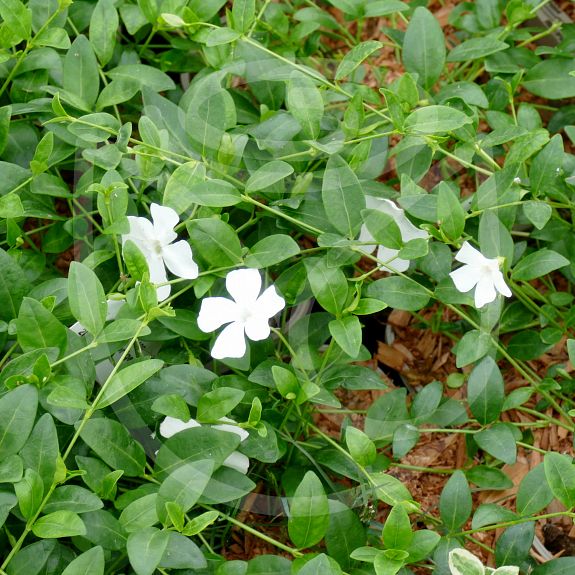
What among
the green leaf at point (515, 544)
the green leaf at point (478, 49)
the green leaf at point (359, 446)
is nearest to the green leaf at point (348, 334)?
the green leaf at point (359, 446)

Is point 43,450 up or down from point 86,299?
down

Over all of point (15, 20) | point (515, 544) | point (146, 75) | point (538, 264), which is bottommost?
point (515, 544)

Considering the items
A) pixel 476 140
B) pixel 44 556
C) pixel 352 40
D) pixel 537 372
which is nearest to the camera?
pixel 44 556

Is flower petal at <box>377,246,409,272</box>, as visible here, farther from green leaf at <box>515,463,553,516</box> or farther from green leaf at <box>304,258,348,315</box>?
green leaf at <box>515,463,553,516</box>

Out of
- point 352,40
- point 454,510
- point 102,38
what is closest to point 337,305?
point 454,510

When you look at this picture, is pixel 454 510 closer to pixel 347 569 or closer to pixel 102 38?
pixel 347 569

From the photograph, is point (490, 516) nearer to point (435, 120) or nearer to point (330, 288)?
point (330, 288)

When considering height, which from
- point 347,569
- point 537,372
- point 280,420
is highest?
point 280,420

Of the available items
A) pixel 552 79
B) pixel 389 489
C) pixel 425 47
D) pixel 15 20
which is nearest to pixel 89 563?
pixel 389 489
